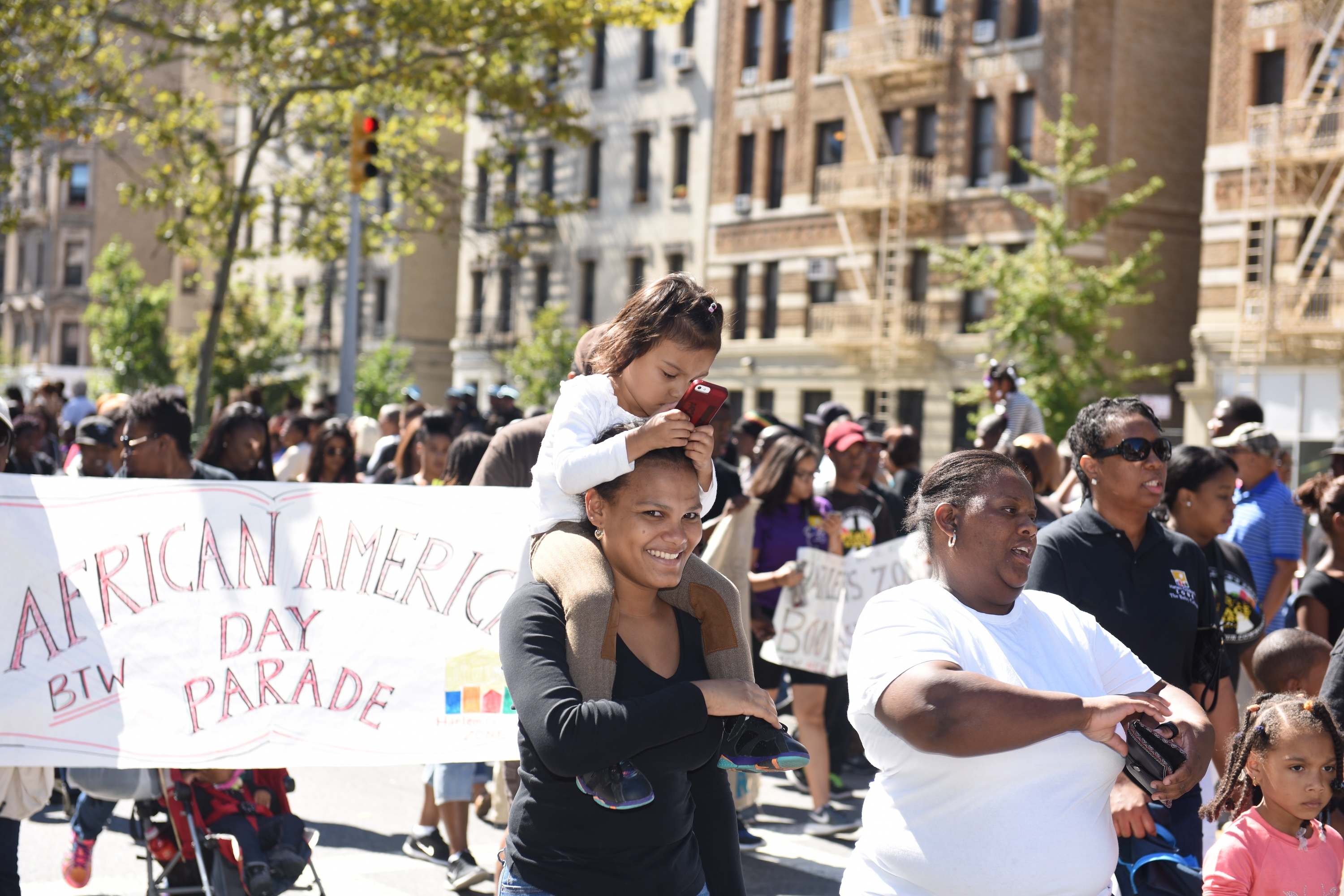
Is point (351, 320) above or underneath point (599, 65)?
underneath

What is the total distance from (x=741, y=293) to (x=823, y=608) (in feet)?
98.1

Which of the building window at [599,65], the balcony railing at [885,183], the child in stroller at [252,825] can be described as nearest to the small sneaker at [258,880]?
the child in stroller at [252,825]

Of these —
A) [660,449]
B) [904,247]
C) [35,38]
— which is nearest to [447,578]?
[660,449]

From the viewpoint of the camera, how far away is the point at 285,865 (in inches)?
218

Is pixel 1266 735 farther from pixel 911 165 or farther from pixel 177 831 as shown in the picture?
pixel 911 165

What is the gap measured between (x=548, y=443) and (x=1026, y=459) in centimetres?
434

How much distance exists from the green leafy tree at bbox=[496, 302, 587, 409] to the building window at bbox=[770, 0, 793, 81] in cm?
824

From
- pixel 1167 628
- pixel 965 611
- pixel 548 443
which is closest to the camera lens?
pixel 965 611

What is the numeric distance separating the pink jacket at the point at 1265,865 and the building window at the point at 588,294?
3810 centimetres

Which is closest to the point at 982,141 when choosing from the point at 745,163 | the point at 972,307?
the point at 972,307

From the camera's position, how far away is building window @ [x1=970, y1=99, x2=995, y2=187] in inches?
1257

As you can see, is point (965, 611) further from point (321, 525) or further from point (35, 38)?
point (35, 38)

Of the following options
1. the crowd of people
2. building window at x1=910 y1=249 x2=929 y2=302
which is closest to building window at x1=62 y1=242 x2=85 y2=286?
building window at x1=910 y1=249 x2=929 y2=302

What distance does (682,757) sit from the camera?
3.20m
